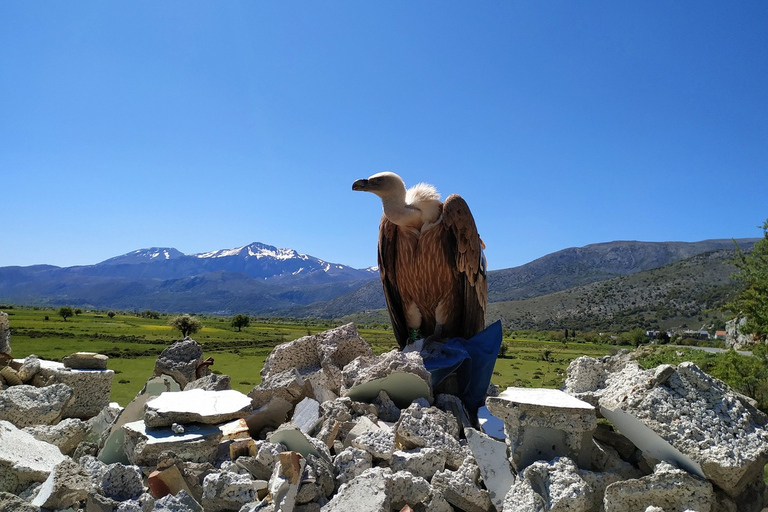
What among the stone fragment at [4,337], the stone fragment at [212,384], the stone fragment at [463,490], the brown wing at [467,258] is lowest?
the stone fragment at [463,490]

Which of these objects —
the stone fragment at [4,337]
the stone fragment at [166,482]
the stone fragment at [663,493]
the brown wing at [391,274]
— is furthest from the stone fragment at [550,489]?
the stone fragment at [4,337]

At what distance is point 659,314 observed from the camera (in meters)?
75.6

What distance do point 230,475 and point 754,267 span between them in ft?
65.6

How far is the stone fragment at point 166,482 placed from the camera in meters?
4.02

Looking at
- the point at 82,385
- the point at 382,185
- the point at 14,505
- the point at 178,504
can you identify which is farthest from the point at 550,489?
the point at 82,385

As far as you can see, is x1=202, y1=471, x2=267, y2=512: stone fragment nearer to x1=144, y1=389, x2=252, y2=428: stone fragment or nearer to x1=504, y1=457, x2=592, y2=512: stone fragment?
x1=144, y1=389, x2=252, y2=428: stone fragment

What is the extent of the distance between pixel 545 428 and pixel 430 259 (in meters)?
3.34

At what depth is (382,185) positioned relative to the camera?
661 cm

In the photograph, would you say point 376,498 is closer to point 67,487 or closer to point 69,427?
point 67,487

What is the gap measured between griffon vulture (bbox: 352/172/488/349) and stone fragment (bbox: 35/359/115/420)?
14.0 ft

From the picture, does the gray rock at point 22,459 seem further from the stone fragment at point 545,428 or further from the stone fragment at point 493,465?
the stone fragment at point 545,428

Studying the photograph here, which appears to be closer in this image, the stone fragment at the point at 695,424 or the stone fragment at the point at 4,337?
the stone fragment at the point at 695,424

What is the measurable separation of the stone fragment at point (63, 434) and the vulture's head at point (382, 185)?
14.0 ft

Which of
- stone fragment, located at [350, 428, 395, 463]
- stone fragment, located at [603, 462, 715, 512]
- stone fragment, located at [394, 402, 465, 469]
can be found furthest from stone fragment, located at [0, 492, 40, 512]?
stone fragment, located at [603, 462, 715, 512]
